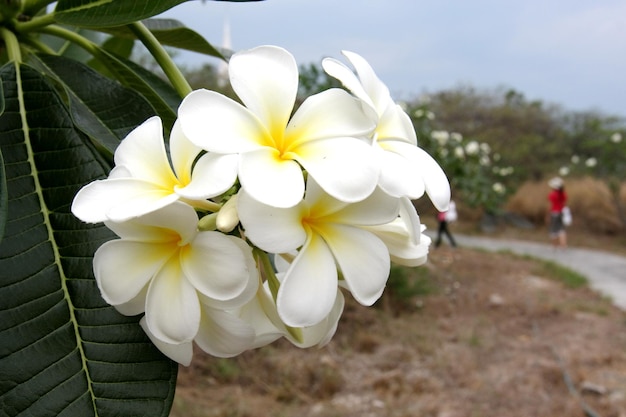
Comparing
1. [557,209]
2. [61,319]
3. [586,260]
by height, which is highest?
[61,319]

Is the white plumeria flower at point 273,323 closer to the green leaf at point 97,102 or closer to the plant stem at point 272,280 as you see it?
the plant stem at point 272,280

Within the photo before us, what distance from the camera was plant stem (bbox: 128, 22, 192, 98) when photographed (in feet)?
1.50

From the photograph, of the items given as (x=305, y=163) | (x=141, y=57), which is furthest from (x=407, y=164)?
(x=141, y=57)

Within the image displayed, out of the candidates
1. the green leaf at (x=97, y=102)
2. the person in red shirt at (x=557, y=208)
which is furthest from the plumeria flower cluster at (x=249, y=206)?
the person in red shirt at (x=557, y=208)

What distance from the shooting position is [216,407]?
3.18 metres

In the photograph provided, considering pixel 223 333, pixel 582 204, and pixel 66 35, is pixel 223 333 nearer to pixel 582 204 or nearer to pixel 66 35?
pixel 66 35

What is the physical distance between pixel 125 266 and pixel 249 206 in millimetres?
84

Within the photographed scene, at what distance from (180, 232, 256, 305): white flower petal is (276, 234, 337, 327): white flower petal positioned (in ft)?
0.08

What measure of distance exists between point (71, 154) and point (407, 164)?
0.27 metres

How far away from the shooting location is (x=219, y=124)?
0.33 meters

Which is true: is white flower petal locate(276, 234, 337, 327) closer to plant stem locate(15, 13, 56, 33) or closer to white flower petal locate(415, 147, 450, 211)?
white flower petal locate(415, 147, 450, 211)

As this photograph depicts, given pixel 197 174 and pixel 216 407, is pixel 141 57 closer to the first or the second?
pixel 216 407

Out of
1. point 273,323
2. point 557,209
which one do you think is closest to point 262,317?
point 273,323

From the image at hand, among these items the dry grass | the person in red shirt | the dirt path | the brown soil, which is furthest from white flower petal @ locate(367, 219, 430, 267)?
the dry grass
